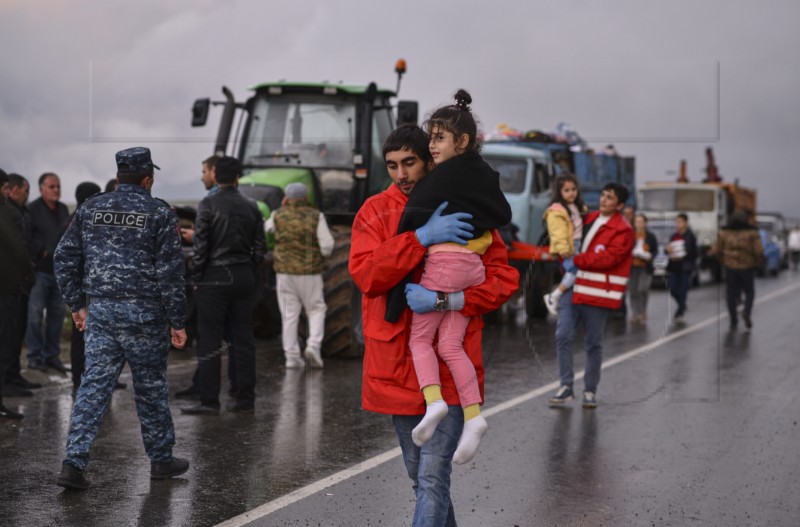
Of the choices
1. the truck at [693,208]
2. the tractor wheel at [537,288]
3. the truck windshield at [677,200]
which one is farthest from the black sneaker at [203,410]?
the truck windshield at [677,200]

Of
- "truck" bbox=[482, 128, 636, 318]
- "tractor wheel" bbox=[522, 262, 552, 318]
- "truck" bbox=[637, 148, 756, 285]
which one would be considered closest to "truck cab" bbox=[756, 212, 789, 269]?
"truck" bbox=[637, 148, 756, 285]

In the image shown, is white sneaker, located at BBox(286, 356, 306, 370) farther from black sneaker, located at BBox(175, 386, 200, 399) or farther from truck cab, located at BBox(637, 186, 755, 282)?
truck cab, located at BBox(637, 186, 755, 282)

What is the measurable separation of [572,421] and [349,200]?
17.3ft

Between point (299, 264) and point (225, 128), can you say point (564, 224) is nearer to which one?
point (299, 264)

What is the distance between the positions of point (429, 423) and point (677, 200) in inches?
1159

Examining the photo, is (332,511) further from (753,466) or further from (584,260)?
(584,260)

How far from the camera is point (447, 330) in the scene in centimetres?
490

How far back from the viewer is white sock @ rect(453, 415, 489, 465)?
4.75m

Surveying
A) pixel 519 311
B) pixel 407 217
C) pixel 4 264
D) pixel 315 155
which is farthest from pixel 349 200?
pixel 407 217

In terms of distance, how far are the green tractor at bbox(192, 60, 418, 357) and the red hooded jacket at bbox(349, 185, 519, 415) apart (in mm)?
8554

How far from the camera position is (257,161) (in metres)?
14.1

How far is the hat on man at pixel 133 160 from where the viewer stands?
7051mm

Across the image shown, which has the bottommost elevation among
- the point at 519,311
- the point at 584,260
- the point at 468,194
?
the point at 519,311

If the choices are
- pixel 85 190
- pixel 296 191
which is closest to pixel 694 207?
pixel 296 191
